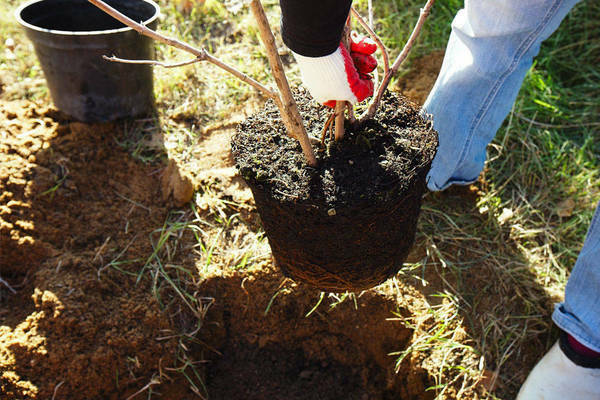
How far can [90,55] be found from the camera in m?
2.17

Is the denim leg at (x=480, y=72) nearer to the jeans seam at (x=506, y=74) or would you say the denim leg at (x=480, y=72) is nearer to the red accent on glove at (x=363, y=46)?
the jeans seam at (x=506, y=74)

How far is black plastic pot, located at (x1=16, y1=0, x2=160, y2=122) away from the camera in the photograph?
2123 mm

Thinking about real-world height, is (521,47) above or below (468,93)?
above

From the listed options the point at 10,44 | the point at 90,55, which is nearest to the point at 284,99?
the point at 90,55

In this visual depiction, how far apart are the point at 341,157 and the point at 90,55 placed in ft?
4.58

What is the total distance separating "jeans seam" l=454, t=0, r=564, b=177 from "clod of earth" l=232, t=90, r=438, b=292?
0.47 m

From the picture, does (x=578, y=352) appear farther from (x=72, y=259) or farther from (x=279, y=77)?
(x=72, y=259)

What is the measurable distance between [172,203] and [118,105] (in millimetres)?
595

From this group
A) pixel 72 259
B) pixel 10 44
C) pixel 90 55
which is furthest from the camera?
pixel 10 44

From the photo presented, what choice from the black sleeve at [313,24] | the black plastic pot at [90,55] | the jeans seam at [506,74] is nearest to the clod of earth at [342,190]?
the black sleeve at [313,24]

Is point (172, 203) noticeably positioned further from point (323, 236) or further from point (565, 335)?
point (565, 335)

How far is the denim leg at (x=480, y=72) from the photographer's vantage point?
1635 millimetres

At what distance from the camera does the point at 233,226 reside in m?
2.02

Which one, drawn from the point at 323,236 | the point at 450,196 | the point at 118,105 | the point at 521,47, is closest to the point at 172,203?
the point at 118,105
